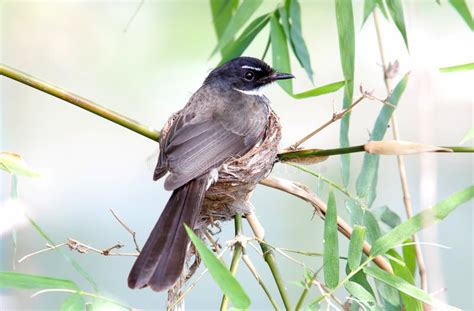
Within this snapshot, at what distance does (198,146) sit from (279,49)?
53cm

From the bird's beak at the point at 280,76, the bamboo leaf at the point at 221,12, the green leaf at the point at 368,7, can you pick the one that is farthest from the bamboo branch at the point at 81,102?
the bamboo leaf at the point at 221,12

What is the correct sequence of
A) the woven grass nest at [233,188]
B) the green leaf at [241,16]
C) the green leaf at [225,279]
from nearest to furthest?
1. the green leaf at [225,279]
2. the woven grass nest at [233,188]
3. the green leaf at [241,16]

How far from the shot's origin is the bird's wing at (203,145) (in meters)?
2.83

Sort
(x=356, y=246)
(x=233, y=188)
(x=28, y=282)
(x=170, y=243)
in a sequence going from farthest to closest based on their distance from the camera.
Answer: (x=233, y=188) < (x=170, y=243) < (x=356, y=246) < (x=28, y=282)

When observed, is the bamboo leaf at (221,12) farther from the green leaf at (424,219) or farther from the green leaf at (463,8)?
the green leaf at (424,219)

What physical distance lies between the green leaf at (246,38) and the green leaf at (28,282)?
1379 mm

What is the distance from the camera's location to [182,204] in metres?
2.70

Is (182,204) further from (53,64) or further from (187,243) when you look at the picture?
(53,64)

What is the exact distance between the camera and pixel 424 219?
7.09ft

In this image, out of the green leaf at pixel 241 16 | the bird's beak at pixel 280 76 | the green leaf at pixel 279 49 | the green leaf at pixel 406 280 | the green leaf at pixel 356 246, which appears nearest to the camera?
the green leaf at pixel 356 246

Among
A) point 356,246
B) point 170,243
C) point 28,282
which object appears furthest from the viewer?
point 170,243

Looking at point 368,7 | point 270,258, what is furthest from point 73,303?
point 368,7

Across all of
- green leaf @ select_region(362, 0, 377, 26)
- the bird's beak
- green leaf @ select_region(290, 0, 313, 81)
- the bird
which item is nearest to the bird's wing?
the bird

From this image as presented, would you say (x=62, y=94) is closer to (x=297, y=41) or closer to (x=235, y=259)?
(x=235, y=259)
